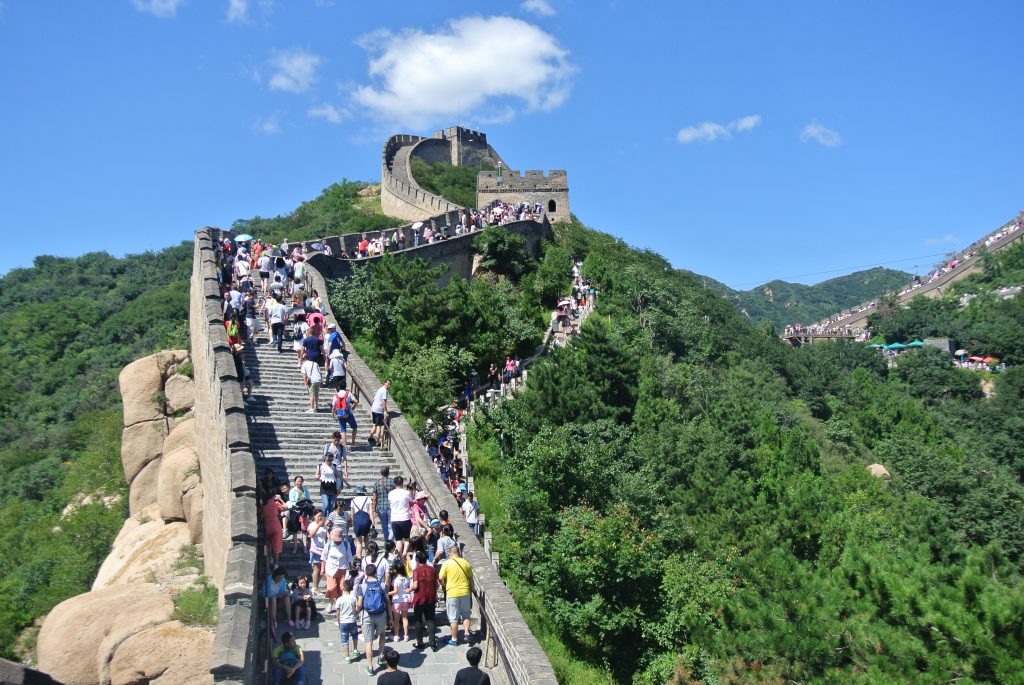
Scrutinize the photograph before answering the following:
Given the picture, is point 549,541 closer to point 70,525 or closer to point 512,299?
point 70,525

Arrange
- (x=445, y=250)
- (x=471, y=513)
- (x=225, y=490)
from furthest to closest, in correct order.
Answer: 1. (x=445, y=250)
2. (x=471, y=513)
3. (x=225, y=490)

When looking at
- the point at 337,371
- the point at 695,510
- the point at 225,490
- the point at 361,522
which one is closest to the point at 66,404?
the point at 695,510

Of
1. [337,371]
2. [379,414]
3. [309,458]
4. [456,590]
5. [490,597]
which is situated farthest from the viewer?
[337,371]

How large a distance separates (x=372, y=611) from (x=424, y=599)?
0.69m

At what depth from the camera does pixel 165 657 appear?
10492 millimetres

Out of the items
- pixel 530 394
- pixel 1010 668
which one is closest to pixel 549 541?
pixel 1010 668

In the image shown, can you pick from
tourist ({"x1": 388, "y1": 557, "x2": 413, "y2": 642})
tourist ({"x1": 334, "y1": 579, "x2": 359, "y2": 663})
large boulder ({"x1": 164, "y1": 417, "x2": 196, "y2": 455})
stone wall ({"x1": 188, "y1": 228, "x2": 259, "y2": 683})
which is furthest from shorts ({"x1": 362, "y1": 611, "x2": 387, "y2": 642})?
large boulder ({"x1": 164, "y1": 417, "x2": 196, "y2": 455})

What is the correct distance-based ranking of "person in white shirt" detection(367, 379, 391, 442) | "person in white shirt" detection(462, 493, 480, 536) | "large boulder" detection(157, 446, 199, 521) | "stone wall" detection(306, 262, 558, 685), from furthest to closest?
"large boulder" detection(157, 446, 199, 521) < "person in white shirt" detection(367, 379, 391, 442) < "person in white shirt" detection(462, 493, 480, 536) < "stone wall" detection(306, 262, 558, 685)

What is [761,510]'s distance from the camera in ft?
83.0

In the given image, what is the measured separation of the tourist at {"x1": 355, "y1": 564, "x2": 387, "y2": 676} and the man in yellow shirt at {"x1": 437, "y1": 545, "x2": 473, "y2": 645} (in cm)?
A: 78

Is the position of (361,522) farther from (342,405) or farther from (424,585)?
(342,405)

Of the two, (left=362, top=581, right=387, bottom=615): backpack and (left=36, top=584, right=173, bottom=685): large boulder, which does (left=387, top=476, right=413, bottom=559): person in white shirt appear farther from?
(left=36, top=584, right=173, bottom=685): large boulder

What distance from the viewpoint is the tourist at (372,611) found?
32.1 ft

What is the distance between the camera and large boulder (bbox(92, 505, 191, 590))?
14.6 metres
